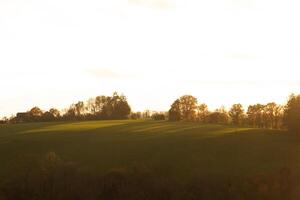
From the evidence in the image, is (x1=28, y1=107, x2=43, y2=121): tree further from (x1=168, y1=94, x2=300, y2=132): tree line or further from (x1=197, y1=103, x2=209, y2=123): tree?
(x1=197, y1=103, x2=209, y2=123): tree

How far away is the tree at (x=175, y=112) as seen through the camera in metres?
127

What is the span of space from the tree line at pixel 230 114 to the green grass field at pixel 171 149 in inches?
1100

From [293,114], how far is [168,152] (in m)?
23.6

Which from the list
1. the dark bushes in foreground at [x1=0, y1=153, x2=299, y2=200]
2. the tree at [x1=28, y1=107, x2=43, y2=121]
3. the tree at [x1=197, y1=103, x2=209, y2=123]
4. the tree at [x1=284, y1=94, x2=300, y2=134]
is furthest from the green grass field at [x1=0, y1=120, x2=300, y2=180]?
the tree at [x1=28, y1=107, x2=43, y2=121]

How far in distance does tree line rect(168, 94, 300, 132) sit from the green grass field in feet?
91.6

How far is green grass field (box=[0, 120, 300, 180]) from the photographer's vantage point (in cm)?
6362

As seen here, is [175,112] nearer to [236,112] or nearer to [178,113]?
[178,113]

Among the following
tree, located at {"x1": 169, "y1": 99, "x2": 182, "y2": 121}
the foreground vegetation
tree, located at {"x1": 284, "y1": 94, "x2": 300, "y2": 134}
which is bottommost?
the foreground vegetation

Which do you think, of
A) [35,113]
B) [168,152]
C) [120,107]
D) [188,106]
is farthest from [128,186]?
[35,113]

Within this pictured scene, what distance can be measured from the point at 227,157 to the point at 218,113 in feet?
199

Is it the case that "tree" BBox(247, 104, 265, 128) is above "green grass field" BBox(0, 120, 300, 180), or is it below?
above

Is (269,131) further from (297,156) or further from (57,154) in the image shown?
(57,154)

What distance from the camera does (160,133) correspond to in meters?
86.9

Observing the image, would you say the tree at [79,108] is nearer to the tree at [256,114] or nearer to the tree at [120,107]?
the tree at [120,107]
